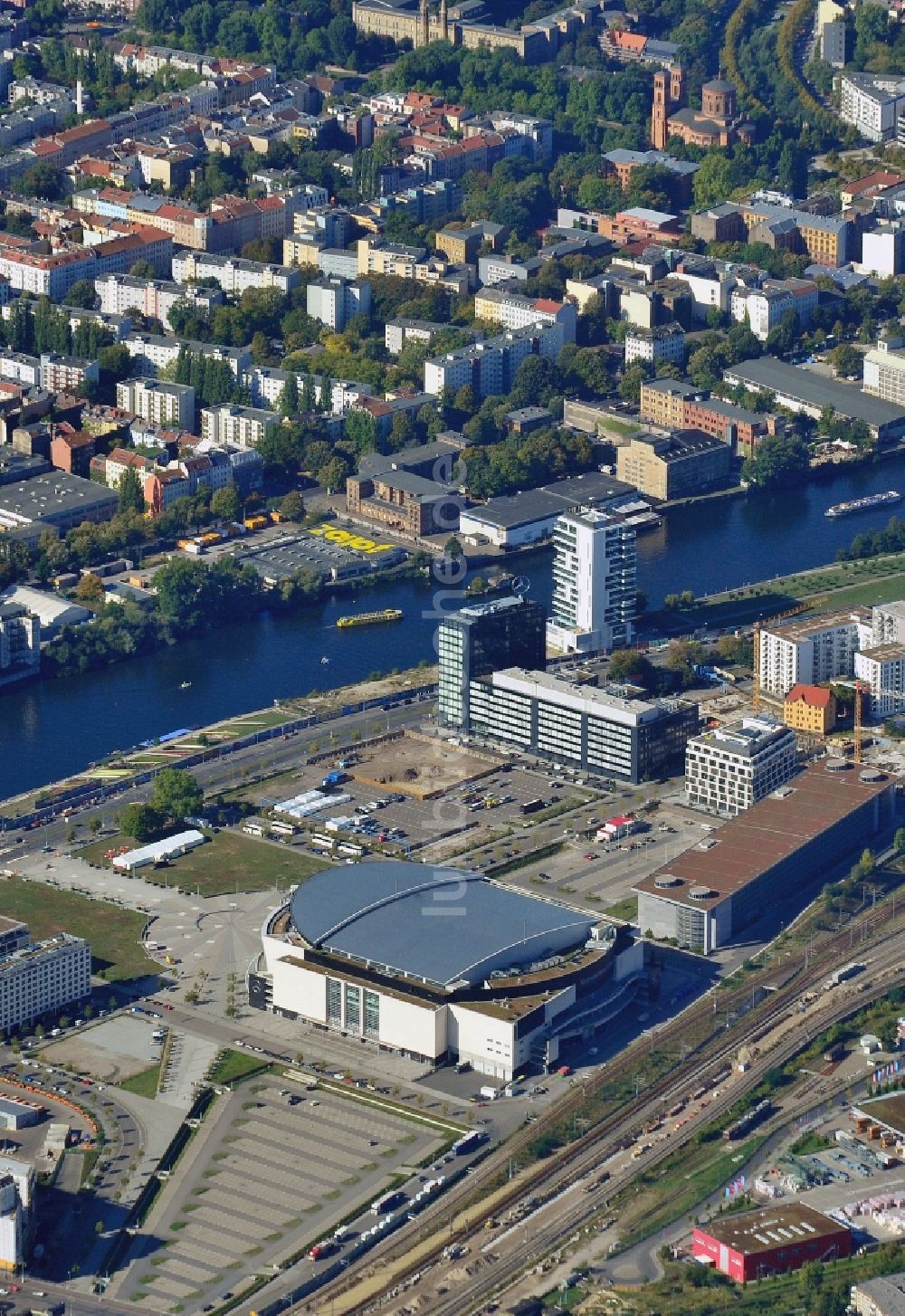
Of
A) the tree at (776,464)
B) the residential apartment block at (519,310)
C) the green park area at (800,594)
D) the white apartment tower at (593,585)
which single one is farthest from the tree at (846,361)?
the white apartment tower at (593,585)

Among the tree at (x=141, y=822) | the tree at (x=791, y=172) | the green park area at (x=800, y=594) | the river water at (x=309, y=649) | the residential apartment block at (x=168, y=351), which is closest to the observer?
the tree at (x=141, y=822)

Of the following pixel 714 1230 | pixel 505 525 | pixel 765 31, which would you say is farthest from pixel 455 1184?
pixel 765 31

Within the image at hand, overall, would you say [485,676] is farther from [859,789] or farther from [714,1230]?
[714,1230]

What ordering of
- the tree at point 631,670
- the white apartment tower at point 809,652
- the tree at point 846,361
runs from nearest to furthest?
the tree at point 631,670 → the white apartment tower at point 809,652 → the tree at point 846,361

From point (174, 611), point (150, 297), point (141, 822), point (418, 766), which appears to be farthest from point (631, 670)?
point (150, 297)

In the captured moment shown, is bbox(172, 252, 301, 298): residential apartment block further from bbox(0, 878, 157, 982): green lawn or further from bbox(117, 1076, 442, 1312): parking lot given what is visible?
bbox(117, 1076, 442, 1312): parking lot

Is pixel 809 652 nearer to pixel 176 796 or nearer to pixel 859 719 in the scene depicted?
pixel 859 719

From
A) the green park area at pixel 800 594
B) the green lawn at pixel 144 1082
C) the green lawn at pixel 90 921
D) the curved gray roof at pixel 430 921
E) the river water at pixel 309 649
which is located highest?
the curved gray roof at pixel 430 921

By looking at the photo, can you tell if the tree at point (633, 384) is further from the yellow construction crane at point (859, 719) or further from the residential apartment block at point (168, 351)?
the yellow construction crane at point (859, 719)
